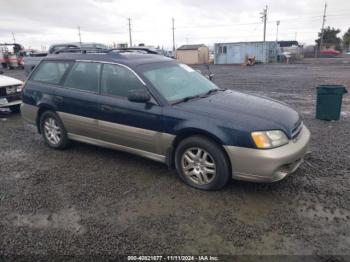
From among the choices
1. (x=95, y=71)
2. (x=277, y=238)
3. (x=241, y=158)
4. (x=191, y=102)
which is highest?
(x=95, y=71)

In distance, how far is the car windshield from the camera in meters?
4.06

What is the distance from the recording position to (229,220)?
310 cm

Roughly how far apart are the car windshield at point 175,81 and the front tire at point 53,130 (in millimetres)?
1969

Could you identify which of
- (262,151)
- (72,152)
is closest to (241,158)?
(262,151)

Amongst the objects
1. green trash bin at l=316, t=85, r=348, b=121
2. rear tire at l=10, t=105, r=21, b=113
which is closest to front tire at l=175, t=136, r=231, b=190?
green trash bin at l=316, t=85, r=348, b=121

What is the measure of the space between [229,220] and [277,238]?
51 centimetres

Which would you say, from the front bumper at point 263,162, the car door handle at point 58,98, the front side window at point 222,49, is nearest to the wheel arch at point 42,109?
the car door handle at point 58,98

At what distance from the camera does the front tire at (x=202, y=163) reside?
3494 mm

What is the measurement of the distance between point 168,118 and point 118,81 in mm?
1107

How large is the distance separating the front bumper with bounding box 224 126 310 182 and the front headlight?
0.05 metres

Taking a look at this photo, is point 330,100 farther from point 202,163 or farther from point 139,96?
point 139,96

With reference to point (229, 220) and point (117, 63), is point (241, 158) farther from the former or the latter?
point (117, 63)

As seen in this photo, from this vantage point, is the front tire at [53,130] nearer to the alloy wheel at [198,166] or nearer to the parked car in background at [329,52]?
the alloy wheel at [198,166]

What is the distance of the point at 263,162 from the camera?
325 cm
